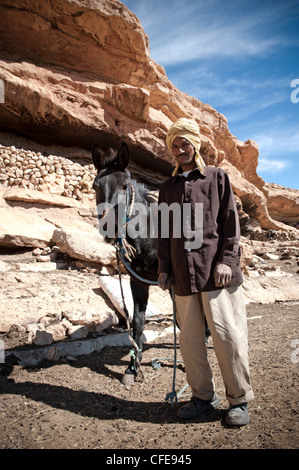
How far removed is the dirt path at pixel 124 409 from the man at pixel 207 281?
154mm

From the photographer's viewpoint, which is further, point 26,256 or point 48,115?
point 48,115

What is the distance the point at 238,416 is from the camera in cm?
165

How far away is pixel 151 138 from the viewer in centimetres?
1218

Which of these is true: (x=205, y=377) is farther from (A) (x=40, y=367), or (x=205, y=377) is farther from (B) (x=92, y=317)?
(B) (x=92, y=317)

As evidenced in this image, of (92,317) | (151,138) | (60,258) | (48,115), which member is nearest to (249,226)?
(151,138)

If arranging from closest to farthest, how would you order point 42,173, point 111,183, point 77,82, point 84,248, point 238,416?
1. point 238,416
2. point 111,183
3. point 84,248
4. point 42,173
5. point 77,82

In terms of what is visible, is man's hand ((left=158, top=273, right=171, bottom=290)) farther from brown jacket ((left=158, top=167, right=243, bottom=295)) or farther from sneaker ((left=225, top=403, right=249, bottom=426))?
sneaker ((left=225, top=403, right=249, bottom=426))

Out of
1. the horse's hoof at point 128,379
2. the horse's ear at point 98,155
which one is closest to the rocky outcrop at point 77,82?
the horse's ear at point 98,155

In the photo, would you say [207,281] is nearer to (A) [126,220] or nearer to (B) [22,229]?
(A) [126,220]

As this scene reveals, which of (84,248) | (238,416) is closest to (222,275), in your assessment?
(238,416)

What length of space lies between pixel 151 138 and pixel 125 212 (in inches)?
412

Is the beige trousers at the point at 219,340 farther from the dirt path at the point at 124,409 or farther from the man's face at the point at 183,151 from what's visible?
the man's face at the point at 183,151

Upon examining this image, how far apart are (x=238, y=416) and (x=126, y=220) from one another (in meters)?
1.70

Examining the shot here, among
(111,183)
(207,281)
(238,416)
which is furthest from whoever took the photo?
(111,183)
